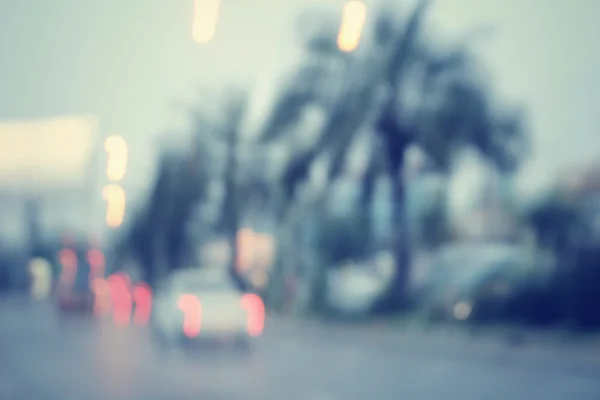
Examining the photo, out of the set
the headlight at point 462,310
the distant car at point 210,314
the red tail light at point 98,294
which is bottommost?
the red tail light at point 98,294

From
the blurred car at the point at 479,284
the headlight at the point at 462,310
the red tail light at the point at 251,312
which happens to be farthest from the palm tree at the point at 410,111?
the red tail light at the point at 251,312

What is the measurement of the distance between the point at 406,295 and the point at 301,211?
18.3 ft

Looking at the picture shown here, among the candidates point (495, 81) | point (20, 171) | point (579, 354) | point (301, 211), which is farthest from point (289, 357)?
point (20, 171)

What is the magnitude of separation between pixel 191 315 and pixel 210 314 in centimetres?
38

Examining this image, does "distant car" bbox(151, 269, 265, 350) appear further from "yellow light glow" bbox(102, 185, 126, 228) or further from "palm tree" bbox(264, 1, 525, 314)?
"yellow light glow" bbox(102, 185, 126, 228)

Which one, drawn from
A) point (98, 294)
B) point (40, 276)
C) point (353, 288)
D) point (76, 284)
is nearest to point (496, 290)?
point (353, 288)

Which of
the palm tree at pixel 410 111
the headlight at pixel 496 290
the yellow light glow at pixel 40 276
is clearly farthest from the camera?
the yellow light glow at pixel 40 276

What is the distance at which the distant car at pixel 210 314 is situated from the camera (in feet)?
65.5

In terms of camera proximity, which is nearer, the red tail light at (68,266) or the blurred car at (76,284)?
the blurred car at (76,284)

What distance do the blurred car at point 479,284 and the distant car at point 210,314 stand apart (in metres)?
6.82

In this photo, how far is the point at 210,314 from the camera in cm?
2005

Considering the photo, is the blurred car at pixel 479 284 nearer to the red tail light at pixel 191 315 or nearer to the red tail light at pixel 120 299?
the red tail light at pixel 191 315

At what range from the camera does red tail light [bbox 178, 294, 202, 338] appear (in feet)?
65.4

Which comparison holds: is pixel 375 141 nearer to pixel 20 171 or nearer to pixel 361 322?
pixel 361 322
